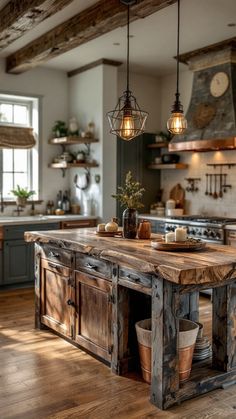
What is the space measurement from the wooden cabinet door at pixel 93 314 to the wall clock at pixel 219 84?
325cm

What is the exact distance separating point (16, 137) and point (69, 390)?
433cm

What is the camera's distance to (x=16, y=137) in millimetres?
6594

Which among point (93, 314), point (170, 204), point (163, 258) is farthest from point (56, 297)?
point (170, 204)

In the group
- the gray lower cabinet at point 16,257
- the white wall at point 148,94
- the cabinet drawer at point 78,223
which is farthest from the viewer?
the white wall at point 148,94

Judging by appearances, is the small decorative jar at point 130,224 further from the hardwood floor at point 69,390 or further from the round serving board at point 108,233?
the hardwood floor at point 69,390

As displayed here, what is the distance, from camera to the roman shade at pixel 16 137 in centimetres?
652

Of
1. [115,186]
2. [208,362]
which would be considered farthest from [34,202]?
[208,362]

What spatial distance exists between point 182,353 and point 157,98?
16.8 ft

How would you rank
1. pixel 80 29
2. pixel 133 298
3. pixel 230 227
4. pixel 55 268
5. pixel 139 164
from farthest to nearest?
pixel 139 164, pixel 230 227, pixel 80 29, pixel 55 268, pixel 133 298

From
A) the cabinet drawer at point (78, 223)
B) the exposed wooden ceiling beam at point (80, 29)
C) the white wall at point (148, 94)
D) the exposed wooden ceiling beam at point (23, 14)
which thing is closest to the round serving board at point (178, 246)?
the exposed wooden ceiling beam at point (80, 29)

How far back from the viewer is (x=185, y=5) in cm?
440

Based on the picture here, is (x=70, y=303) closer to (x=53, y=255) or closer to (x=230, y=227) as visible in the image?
(x=53, y=255)

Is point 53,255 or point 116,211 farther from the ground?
point 116,211

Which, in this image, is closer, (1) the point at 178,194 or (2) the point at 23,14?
(2) the point at 23,14
